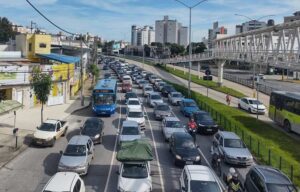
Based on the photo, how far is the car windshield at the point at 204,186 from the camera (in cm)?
1627

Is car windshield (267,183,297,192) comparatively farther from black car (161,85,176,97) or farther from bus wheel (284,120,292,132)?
black car (161,85,176,97)

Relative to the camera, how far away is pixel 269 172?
17.4m

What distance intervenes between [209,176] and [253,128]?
18215 mm

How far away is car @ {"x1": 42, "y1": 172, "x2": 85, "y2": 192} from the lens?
15.5 m

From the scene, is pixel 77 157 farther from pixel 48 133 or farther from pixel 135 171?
pixel 48 133

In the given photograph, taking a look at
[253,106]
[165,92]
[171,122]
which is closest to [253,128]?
[171,122]

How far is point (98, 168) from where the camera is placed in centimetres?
2236

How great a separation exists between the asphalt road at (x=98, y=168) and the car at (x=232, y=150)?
1.46ft

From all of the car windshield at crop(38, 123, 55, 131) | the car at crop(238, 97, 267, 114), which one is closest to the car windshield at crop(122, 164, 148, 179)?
the car windshield at crop(38, 123, 55, 131)

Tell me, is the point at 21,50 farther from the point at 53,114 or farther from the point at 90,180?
the point at 90,180

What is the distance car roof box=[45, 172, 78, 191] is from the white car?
7.03 feet

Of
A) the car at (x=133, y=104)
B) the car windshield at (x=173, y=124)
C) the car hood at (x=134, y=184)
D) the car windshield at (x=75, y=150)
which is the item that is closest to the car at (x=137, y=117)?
the car windshield at (x=173, y=124)

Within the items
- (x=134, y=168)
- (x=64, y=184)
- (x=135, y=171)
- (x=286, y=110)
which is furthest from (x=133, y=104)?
(x=64, y=184)

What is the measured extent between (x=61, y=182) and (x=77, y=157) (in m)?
5.30
